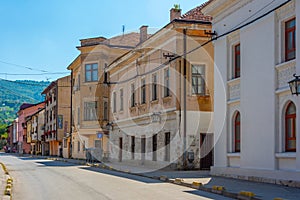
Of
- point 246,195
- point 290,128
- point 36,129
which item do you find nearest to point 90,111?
point 290,128

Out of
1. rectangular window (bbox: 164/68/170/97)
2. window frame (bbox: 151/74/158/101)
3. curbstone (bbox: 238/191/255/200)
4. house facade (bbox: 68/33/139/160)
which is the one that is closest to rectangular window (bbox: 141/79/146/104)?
window frame (bbox: 151/74/158/101)

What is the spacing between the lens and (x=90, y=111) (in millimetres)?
43719

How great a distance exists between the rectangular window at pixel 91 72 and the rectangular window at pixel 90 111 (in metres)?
2.21

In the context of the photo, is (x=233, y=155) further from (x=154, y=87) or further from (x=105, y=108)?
(x=105, y=108)

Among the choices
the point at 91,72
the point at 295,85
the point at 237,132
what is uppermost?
the point at 91,72

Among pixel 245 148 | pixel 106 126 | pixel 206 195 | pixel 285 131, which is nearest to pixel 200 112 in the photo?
pixel 245 148

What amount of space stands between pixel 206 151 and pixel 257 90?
29.9 ft

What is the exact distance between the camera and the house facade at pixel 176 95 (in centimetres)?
2602

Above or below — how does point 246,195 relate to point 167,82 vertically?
below

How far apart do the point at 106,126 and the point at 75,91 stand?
7.39 m

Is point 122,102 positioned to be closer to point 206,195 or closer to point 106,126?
point 106,126

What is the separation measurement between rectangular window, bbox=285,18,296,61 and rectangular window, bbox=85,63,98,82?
28.1 m

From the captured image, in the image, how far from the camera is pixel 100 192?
589 inches

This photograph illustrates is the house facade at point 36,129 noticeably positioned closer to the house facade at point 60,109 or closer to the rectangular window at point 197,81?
the house facade at point 60,109
